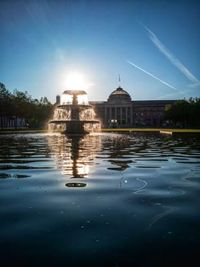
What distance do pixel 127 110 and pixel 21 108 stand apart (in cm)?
9408

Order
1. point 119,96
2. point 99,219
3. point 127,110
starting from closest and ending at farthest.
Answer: point 99,219 < point 127,110 < point 119,96

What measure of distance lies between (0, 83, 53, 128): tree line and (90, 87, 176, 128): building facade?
67352mm

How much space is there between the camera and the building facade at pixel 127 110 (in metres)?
166

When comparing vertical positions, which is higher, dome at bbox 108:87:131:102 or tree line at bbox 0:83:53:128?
dome at bbox 108:87:131:102

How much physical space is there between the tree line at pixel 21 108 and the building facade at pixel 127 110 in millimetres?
67352

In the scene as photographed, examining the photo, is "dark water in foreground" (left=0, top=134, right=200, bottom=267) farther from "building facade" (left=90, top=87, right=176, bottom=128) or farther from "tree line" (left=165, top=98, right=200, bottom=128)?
"building facade" (left=90, top=87, right=176, bottom=128)

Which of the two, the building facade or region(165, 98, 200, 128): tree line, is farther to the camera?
the building facade

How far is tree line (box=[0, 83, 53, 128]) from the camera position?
242ft

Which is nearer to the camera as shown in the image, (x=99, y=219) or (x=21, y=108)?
(x=99, y=219)

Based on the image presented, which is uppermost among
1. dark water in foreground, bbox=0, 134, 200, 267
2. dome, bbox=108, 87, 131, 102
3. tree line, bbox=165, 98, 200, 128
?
dome, bbox=108, 87, 131, 102

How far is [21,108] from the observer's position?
7838cm

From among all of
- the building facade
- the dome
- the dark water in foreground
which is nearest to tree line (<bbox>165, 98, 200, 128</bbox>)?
the building facade

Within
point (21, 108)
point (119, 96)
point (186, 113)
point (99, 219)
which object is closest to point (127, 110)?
Result: point (119, 96)

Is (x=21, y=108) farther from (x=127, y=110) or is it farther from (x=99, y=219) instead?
(x=127, y=110)
